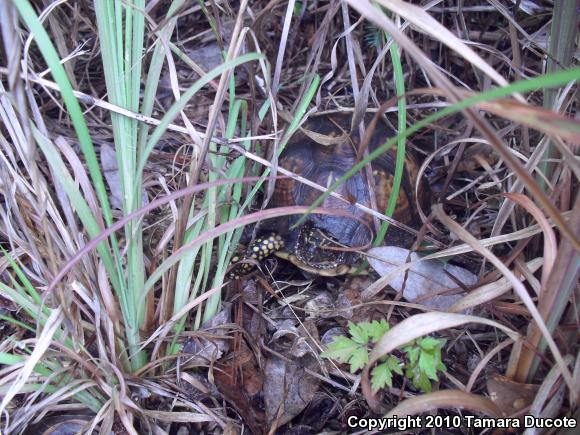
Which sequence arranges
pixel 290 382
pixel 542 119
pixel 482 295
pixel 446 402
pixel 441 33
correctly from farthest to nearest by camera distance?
1. pixel 290 382
2. pixel 482 295
3. pixel 446 402
4. pixel 441 33
5. pixel 542 119

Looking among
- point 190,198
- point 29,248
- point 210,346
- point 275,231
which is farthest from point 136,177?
point 275,231

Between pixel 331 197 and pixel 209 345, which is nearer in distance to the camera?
pixel 209 345

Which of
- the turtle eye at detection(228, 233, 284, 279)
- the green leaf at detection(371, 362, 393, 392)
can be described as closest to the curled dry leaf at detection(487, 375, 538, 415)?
the green leaf at detection(371, 362, 393, 392)

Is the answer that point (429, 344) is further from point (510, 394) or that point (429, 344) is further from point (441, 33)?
point (441, 33)

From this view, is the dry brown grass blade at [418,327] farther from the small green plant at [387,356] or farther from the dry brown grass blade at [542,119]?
the dry brown grass blade at [542,119]

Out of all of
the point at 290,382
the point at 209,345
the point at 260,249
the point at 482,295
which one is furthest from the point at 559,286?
the point at 260,249

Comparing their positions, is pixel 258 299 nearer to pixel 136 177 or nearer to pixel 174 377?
pixel 174 377

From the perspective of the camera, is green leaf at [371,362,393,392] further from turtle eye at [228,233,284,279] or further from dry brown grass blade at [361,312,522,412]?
turtle eye at [228,233,284,279]
